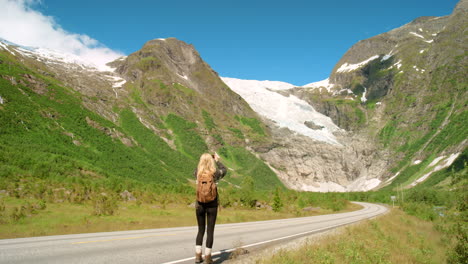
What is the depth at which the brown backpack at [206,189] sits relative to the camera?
7.32 meters

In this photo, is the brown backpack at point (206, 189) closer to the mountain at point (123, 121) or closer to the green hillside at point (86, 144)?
the green hillside at point (86, 144)

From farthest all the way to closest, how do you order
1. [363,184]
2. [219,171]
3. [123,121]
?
[363,184]
[123,121]
[219,171]

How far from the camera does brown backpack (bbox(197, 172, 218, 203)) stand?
732 centimetres

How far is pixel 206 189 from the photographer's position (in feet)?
24.0

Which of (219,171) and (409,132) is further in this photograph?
(409,132)

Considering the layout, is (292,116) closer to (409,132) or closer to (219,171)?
(409,132)

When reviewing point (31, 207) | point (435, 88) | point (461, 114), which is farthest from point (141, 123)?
point (435, 88)

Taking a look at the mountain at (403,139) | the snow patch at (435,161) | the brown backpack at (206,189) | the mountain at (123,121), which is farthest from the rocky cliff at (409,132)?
the brown backpack at (206,189)

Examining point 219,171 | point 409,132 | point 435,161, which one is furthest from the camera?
point 409,132

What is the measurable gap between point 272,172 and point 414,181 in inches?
2160

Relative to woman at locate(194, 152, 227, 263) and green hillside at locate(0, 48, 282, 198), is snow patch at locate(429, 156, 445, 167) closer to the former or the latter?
green hillside at locate(0, 48, 282, 198)

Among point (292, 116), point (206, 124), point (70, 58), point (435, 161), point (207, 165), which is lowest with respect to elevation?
point (207, 165)

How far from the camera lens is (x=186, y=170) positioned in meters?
93.9

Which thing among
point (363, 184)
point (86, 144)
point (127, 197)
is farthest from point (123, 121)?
point (363, 184)
